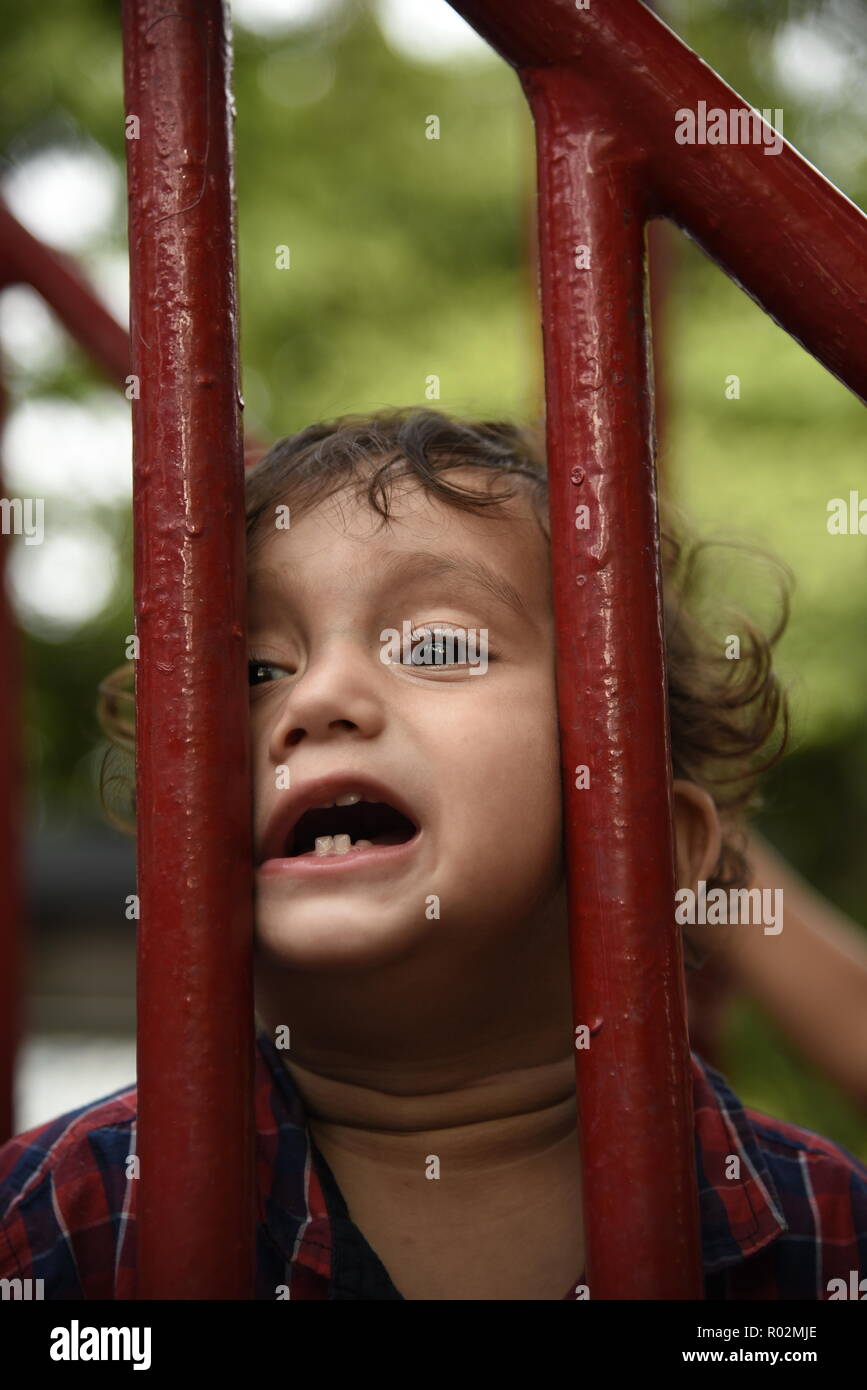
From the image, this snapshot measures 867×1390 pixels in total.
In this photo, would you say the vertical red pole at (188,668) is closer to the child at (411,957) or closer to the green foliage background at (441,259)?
the child at (411,957)

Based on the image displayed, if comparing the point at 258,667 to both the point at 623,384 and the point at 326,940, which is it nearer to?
the point at 326,940

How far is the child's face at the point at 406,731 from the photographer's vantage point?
Result: 2.47 feet

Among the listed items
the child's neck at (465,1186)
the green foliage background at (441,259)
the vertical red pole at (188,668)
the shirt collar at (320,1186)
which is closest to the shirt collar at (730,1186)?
the shirt collar at (320,1186)

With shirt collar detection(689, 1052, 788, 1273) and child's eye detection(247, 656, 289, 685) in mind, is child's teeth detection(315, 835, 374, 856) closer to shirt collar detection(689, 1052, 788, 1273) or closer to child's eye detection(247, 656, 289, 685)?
child's eye detection(247, 656, 289, 685)

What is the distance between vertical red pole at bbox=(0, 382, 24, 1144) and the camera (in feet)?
4.11

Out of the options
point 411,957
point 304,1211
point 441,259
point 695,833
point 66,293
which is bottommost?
point 304,1211

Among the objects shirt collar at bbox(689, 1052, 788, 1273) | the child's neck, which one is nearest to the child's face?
the child's neck

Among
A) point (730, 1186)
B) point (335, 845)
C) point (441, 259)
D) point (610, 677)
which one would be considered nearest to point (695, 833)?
point (730, 1186)

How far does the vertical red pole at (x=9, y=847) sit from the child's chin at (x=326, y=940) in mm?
588

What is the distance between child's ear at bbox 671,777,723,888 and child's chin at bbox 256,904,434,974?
37cm

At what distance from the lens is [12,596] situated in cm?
132

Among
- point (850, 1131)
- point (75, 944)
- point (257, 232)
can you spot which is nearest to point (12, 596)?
point (850, 1131)

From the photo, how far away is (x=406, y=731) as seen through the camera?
79cm

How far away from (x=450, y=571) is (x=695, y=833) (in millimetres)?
336
